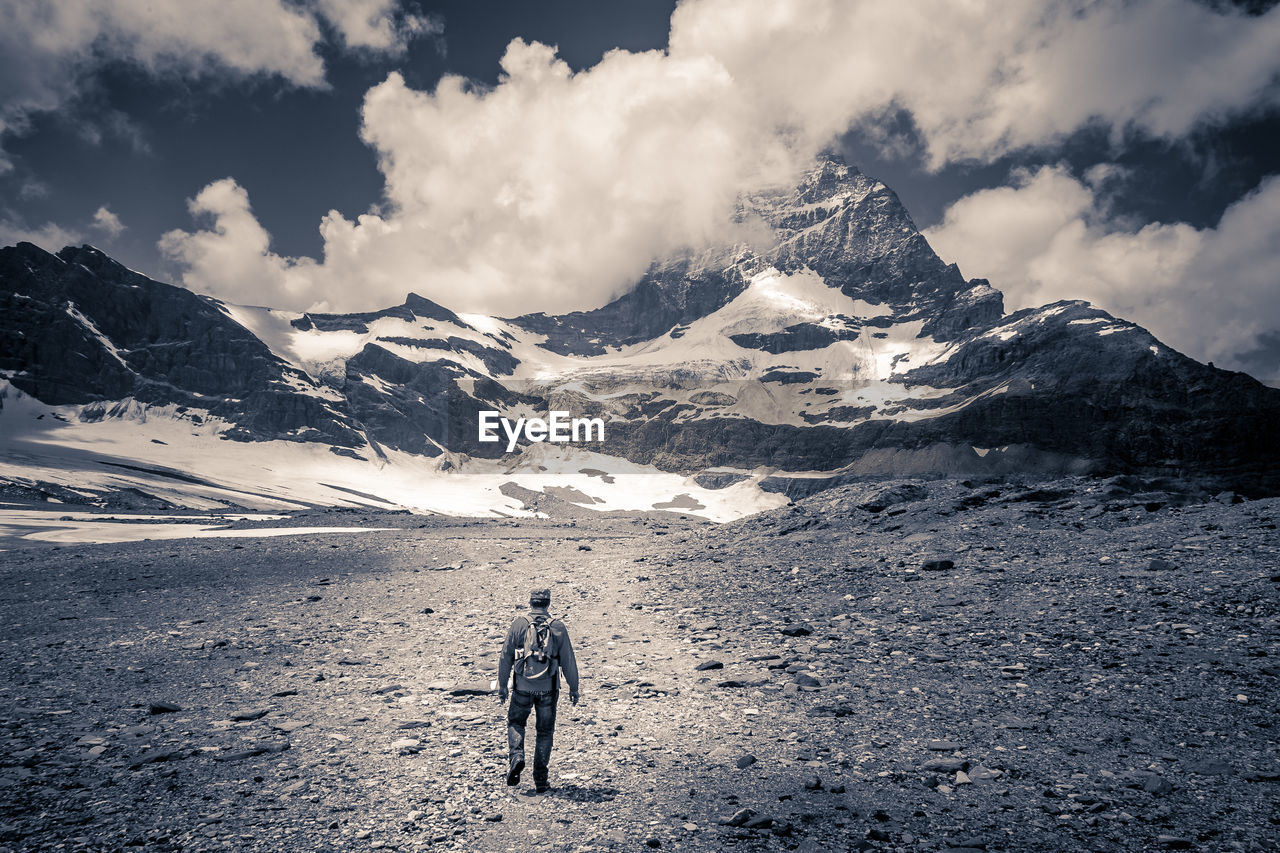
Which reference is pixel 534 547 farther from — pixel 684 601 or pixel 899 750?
pixel 899 750

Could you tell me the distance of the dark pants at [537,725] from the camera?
7188 mm

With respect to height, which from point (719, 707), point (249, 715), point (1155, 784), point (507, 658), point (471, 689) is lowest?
point (249, 715)

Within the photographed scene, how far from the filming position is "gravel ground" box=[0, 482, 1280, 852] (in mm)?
6113

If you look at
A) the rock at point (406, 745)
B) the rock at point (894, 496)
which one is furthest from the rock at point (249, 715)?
the rock at point (894, 496)

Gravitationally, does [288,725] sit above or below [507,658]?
below

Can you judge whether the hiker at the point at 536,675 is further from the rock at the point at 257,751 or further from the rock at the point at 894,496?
the rock at the point at 894,496

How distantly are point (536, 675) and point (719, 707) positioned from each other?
3.60 m

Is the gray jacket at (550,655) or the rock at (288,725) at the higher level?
the gray jacket at (550,655)

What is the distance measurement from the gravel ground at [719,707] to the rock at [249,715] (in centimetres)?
6

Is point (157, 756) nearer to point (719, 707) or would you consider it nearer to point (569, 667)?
point (569, 667)

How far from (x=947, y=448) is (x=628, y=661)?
18521cm

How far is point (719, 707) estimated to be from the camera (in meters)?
9.64

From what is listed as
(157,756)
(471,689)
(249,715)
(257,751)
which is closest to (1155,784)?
(471,689)

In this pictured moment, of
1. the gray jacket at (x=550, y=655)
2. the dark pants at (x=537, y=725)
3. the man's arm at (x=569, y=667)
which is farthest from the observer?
the man's arm at (x=569, y=667)
